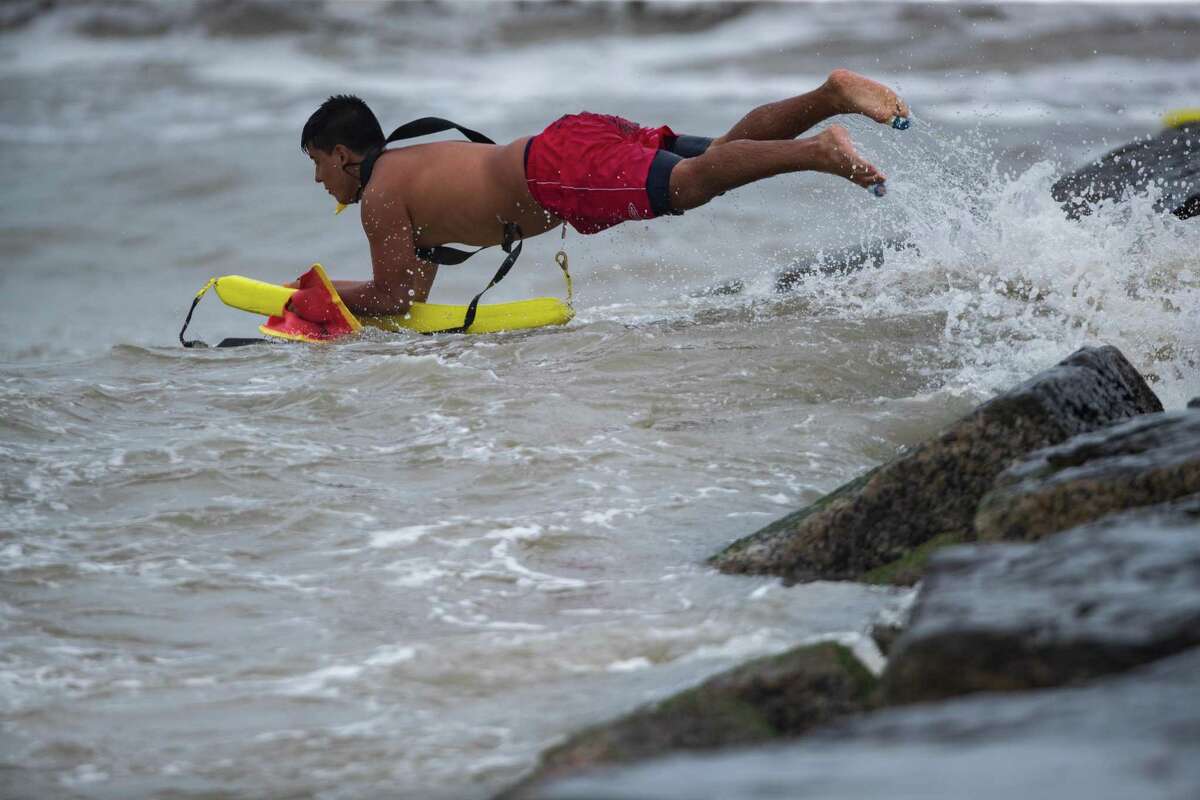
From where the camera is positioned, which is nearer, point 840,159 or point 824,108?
point 840,159

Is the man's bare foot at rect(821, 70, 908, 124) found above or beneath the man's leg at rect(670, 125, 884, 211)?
above

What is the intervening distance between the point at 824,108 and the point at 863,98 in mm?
345

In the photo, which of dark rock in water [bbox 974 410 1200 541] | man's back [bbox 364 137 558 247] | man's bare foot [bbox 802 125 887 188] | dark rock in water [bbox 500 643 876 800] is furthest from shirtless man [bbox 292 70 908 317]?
A: dark rock in water [bbox 500 643 876 800]

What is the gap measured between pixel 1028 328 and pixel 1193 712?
4204mm

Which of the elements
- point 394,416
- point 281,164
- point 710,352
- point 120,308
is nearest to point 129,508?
point 394,416

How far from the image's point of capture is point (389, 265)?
6348 millimetres

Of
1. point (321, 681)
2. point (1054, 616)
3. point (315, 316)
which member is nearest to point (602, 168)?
point (315, 316)

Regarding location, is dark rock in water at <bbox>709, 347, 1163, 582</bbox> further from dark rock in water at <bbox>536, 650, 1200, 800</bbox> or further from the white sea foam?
dark rock in water at <bbox>536, 650, 1200, 800</bbox>

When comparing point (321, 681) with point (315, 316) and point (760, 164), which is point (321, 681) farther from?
point (315, 316)

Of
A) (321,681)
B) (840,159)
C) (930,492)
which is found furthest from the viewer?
(840,159)

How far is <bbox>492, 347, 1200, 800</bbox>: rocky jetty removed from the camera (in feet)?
5.26

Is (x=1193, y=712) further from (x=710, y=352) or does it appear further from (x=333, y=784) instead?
(x=710, y=352)

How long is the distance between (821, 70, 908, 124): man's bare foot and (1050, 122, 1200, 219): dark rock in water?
183cm

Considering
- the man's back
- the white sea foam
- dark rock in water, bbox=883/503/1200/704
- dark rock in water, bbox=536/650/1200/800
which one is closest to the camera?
dark rock in water, bbox=536/650/1200/800
